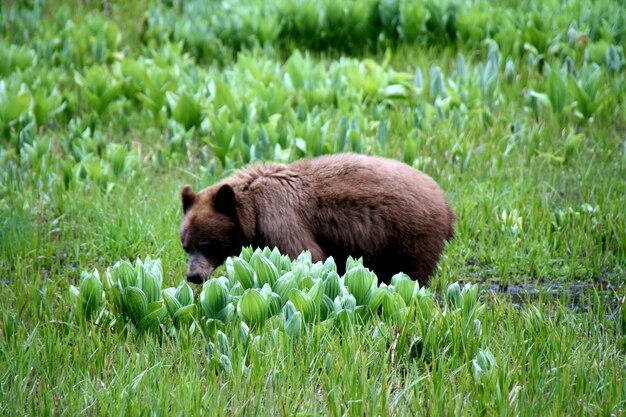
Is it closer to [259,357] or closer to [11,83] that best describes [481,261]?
[259,357]

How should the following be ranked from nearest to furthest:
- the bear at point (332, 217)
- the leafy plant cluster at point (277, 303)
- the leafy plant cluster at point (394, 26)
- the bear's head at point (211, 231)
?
the leafy plant cluster at point (277, 303) → the bear at point (332, 217) → the bear's head at point (211, 231) → the leafy plant cluster at point (394, 26)

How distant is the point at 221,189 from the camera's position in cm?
495

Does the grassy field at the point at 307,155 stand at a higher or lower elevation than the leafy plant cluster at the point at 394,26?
lower

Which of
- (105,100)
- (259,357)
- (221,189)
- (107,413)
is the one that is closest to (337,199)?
(221,189)

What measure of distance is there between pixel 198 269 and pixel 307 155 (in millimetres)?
2031

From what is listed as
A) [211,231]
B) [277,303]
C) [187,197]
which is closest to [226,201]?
[211,231]

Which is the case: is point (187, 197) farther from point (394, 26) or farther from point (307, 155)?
point (394, 26)

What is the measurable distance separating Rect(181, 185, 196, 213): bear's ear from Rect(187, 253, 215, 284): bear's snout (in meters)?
0.34

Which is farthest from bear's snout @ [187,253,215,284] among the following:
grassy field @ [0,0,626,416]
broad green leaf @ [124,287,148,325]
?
broad green leaf @ [124,287,148,325]

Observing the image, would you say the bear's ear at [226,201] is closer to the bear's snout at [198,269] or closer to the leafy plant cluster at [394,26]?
the bear's snout at [198,269]

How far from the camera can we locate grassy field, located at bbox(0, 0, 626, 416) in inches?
144

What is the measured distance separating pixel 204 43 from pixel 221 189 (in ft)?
18.8

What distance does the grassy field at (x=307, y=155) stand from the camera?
367 centimetres

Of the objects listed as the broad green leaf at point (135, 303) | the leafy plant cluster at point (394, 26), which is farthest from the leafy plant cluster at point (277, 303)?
the leafy plant cluster at point (394, 26)
